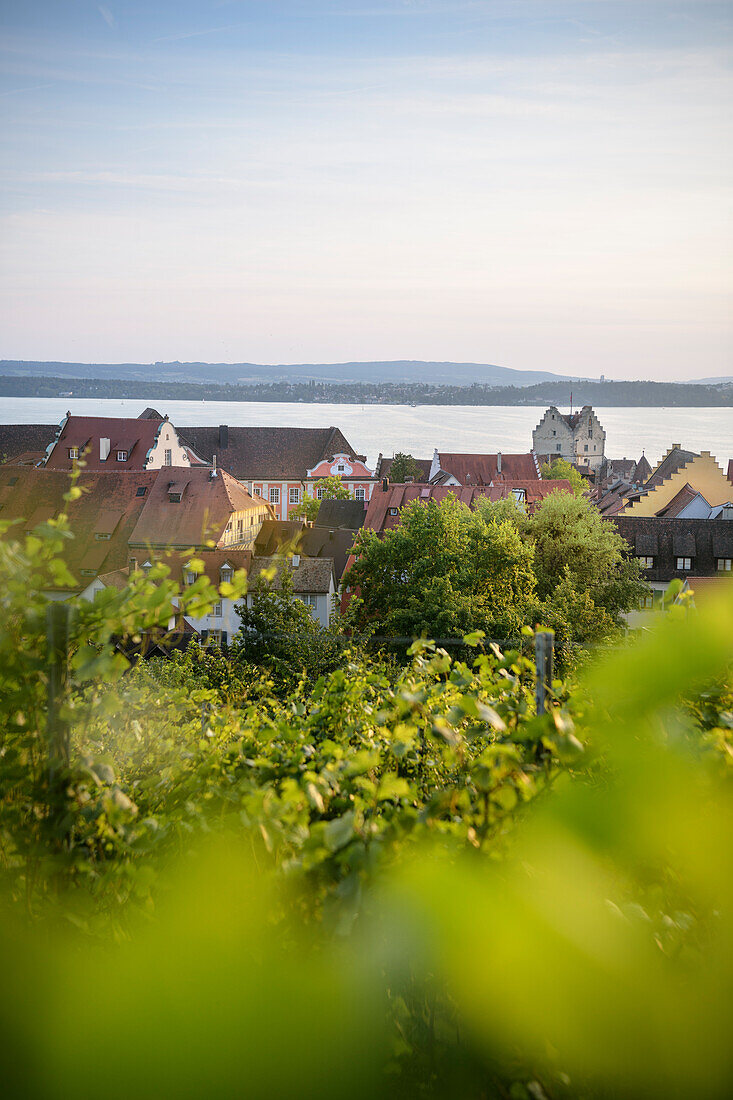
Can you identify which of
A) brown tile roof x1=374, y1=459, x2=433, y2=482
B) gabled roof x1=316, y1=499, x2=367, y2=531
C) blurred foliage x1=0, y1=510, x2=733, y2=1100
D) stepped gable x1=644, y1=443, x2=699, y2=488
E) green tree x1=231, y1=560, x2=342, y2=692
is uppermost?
blurred foliage x1=0, y1=510, x2=733, y2=1100

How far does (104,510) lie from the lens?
31516 mm

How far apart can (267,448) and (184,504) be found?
3484 cm

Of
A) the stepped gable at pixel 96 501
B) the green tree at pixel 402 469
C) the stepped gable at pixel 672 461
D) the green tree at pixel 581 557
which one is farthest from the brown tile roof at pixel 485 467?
the green tree at pixel 581 557

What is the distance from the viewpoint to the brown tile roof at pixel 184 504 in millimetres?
30244

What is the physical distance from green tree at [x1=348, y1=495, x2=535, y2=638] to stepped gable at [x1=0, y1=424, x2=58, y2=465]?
4519 centimetres

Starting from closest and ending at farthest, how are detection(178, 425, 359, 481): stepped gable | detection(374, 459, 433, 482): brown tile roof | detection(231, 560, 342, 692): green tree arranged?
detection(231, 560, 342, 692): green tree → detection(374, 459, 433, 482): brown tile roof → detection(178, 425, 359, 481): stepped gable

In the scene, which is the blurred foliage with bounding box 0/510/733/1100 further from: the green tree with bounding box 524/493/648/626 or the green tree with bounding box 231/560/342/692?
the green tree with bounding box 524/493/648/626

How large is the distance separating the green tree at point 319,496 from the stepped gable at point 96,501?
1479cm

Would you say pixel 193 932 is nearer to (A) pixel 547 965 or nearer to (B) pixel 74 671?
(A) pixel 547 965

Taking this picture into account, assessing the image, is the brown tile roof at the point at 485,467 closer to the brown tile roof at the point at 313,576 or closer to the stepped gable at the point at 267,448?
the stepped gable at the point at 267,448

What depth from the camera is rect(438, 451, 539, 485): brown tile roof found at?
193ft

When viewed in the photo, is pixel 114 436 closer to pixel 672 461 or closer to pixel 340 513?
pixel 340 513

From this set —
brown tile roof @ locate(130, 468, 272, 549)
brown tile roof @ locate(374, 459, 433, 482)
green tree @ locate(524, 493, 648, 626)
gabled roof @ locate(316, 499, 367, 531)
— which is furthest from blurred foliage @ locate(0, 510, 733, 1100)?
brown tile roof @ locate(374, 459, 433, 482)

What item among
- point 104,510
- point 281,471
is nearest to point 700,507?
point 104,510
